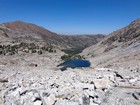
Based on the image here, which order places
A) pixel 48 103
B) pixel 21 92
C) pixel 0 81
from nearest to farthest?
1. pixel 48 103
2. pixel 21 92
3. pixel 0 81

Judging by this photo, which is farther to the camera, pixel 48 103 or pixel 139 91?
pixel 139 91

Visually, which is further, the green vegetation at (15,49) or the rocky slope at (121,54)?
the green vegetation at (15,49)

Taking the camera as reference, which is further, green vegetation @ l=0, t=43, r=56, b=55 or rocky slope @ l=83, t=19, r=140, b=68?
green vegetation @ l=0, t=43, r=56, b=55

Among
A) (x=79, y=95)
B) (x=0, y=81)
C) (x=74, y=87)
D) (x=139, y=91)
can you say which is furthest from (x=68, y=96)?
(x=0, y=81)

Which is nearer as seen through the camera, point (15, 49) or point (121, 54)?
point (121, 54)

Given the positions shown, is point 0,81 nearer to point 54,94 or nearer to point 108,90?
point 54,94

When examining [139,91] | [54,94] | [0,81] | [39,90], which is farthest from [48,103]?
[0,81]

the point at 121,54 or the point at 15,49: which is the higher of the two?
the point at 15,49

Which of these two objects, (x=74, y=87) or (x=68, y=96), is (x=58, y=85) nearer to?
(x=74, y=87)

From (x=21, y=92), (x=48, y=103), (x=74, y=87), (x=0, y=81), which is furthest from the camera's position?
(x=0, y=81)
